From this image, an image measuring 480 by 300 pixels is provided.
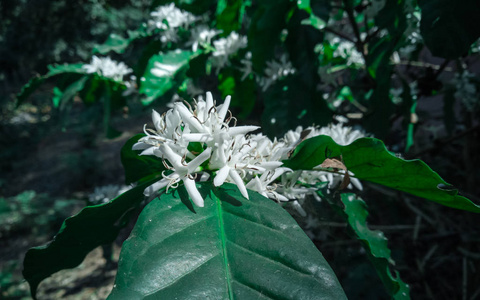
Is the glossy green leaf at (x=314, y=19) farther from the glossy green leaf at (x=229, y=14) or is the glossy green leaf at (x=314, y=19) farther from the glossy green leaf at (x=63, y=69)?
the glossy green leaf at (x=63, y=69)

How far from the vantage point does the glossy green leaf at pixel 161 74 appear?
1407 mm

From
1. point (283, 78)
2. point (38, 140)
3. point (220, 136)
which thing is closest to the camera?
point (220, 136)

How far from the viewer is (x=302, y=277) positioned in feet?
1.75

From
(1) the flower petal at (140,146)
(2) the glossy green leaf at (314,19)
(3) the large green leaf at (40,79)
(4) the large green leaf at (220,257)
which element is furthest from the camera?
(3) the large green leaf at (40,79)

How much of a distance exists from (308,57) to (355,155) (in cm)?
76

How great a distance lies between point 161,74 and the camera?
1439mm

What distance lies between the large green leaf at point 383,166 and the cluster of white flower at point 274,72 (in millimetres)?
866

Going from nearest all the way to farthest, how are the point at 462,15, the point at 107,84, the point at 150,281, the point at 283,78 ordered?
the point at 150,281, the point at 462,15, the point at 283,78, the point at 107,84

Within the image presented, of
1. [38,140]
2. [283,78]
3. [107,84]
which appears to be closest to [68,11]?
[38,140]

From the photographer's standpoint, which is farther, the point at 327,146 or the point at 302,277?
the point at 327,146

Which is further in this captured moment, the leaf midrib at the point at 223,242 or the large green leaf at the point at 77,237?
the large green leaf at the point at 77,237

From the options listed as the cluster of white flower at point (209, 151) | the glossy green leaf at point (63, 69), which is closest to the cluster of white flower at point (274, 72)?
the cluster of white flower at point (209, 151)

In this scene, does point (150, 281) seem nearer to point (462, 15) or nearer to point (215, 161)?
point (215, 161)

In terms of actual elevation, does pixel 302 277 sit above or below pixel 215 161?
below
